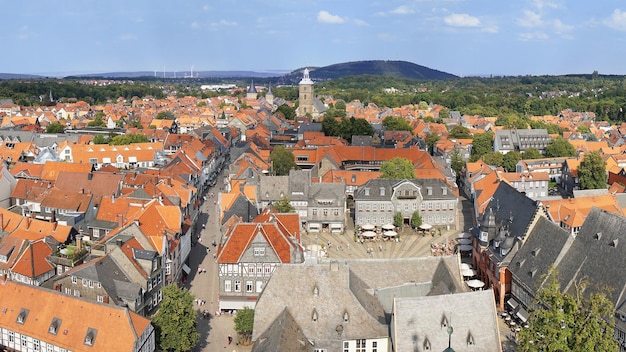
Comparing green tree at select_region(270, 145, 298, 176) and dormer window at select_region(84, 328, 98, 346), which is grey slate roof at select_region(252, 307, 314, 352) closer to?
dormer window at select_region(84, 328, 98, 346)

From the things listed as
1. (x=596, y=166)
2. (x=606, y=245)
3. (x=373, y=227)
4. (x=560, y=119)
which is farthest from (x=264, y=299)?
(x=560, y=119)

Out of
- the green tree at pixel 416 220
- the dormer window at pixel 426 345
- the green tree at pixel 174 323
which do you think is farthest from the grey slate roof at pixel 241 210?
the dormer window at pixel 426 345

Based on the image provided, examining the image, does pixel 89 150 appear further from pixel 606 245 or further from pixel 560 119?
pixel 560 119

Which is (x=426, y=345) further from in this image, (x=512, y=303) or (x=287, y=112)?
(x=287, y=112)

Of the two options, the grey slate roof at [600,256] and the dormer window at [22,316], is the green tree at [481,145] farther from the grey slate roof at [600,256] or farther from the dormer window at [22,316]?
the dormer window at [22,316]

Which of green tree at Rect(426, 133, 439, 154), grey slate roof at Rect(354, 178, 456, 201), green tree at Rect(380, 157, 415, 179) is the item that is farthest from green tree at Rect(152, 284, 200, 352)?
green tree at Rect(426, 133, 439, 154)

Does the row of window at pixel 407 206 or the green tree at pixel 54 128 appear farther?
the green tree at pixel 54 128
